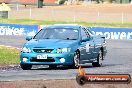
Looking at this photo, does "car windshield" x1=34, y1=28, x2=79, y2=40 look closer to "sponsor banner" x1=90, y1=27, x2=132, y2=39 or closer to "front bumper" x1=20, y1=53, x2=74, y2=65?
"front bumper" x1=20, y1=53, x2=74, y2=65

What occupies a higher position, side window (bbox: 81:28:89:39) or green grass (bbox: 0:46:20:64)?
side window (bbox: 81:28:89:39)

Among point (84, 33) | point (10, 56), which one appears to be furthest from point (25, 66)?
point (10, 56)

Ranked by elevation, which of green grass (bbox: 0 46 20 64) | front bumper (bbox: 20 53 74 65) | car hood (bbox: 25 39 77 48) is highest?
car hood (bbox: 25 39 77 48)

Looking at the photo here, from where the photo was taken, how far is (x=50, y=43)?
19.5 meters

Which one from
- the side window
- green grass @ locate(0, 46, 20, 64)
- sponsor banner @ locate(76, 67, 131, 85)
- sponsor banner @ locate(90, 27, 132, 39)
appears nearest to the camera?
sponsor banner @ locate(76, 67, 131, 85)

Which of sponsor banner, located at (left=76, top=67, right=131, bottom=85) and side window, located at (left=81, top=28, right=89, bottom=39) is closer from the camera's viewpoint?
sponsor banner, located at (left=76, top=67, right=131, bottom=85)

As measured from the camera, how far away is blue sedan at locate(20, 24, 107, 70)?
1934 cm

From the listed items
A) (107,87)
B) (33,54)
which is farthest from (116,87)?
(33,54)

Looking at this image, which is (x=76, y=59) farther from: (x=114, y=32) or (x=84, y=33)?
(x=114, y=32)

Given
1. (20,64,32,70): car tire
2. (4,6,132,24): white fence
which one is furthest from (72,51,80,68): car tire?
(4,6,132,24): white fence

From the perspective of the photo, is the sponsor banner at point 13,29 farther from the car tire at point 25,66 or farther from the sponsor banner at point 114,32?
the car tire at point 25,66

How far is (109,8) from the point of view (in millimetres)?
93062

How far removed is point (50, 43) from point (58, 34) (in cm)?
112

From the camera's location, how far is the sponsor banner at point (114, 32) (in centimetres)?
4238
